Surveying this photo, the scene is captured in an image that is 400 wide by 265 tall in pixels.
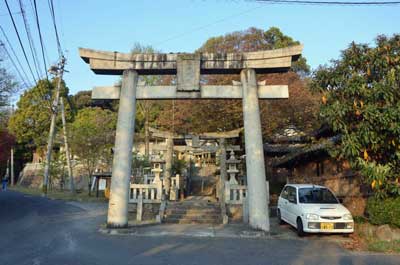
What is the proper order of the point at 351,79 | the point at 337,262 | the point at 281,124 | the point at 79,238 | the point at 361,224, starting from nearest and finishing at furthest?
the point at 337,262 → the point at 79,238 → the point at 351,79 → the point at 361,224 → the point at 281,124

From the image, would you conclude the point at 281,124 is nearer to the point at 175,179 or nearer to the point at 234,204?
the point at 175,179

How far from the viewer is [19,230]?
11.4 meters

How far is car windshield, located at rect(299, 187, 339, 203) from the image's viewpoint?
41.0ft

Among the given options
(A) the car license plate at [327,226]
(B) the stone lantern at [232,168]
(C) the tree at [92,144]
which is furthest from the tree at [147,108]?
(A) the car license plate at [327,226]

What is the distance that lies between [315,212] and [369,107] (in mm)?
3649

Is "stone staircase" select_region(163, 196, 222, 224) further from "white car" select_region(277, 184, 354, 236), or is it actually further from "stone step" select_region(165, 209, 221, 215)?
"white car" select_region(277, 184, 354, 236)

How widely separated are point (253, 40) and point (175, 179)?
36.3ft

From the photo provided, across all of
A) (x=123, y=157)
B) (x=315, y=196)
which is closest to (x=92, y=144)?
(x=123, y=157)

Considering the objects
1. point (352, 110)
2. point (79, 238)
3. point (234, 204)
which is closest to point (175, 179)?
point (234, 204)

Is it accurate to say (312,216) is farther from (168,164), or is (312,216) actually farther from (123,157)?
(168,164)

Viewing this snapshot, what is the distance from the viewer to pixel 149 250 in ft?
29.6

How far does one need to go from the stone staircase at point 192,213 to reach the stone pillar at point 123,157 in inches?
121

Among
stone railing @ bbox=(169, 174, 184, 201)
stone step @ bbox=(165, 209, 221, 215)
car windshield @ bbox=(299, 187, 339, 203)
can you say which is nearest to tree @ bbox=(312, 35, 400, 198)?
car windshield @ bbox=(299, 187, 339, 203)

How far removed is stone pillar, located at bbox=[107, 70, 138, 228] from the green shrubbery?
8.24m
